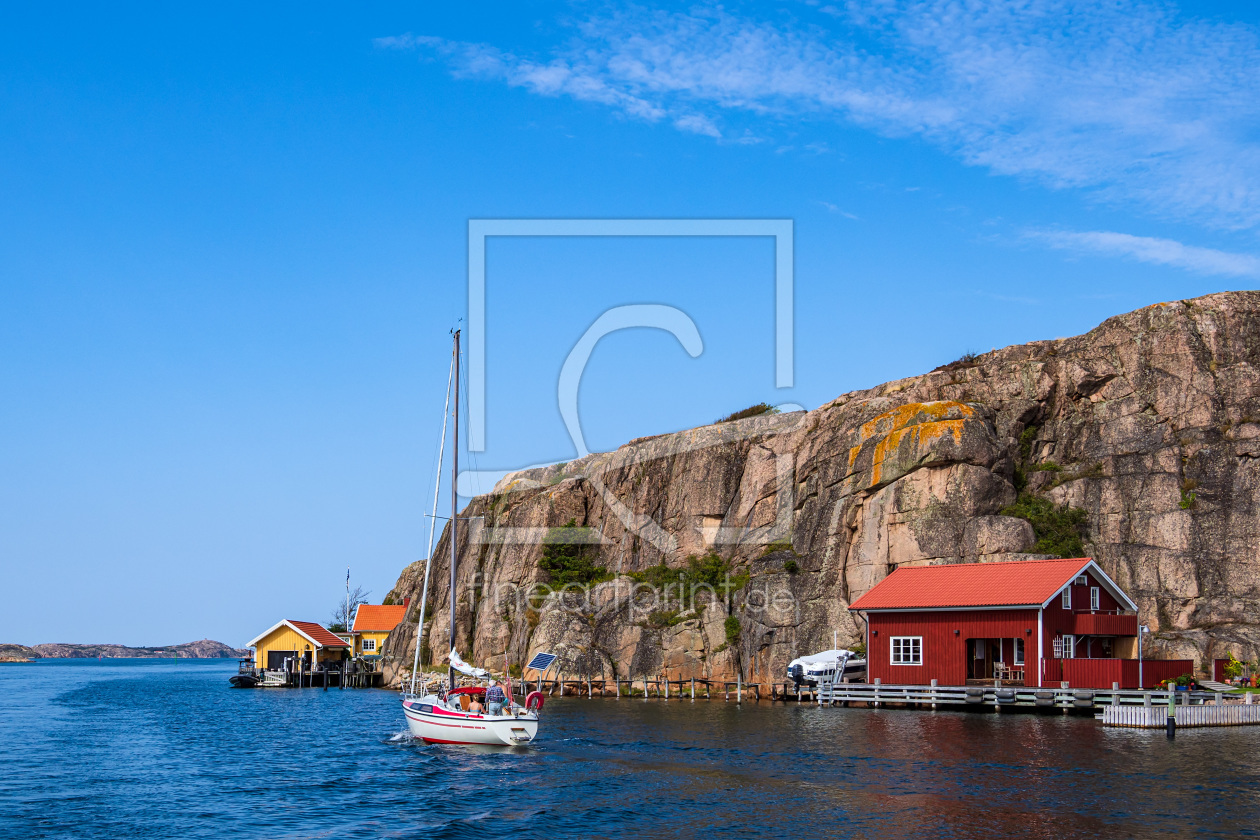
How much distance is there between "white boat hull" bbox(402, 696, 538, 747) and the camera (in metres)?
45.9

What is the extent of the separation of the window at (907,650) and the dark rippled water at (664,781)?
6043mm

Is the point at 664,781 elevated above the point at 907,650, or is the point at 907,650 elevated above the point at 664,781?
the point at 907,650

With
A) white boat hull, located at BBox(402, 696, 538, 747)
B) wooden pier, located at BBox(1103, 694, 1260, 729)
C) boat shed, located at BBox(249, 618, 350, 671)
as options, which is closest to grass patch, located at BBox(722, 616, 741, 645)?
wooden pier, located at BBox(1103, 694, 1260, 729)

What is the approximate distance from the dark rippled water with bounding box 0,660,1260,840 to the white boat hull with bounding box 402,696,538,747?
76cm

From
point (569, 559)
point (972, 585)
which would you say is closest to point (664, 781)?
point (972, 585)

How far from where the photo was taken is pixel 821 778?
37000 mm

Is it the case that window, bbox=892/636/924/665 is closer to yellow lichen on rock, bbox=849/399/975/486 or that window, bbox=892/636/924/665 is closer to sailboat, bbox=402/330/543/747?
yellow lichen on rock, bbox=849/399/975/486

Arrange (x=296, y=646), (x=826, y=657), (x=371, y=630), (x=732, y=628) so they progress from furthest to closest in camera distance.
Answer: (x=371, y=630) → (x=296, y=646) → (x=732, y=628) → (x=826, y=657)

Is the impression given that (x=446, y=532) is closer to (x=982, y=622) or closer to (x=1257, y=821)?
(x=982, y=622)

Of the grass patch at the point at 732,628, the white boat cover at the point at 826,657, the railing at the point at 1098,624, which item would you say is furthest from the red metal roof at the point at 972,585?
the grass patch at the point at 732,628

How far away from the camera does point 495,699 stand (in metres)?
46.7

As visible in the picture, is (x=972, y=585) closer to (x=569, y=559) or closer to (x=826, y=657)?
(x=826, y=657)

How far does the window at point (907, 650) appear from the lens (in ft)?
215

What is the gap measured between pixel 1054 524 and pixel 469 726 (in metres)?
45.4
